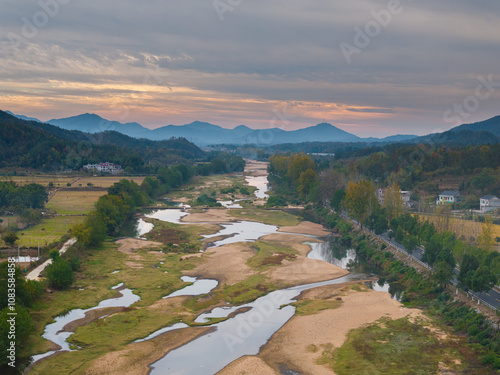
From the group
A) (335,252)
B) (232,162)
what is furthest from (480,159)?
(232,162)

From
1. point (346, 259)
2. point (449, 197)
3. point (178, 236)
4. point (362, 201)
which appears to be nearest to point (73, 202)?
point (178, 236)

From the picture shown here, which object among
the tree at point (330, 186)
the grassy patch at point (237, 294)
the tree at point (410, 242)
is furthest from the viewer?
the tree at point (330, 186)

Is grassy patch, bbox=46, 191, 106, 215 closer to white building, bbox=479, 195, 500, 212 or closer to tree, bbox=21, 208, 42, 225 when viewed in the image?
tree, bbox=21, 208, 42, 225

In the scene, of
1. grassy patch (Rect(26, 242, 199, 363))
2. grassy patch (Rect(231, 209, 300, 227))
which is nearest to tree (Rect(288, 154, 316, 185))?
grassy patch (Rect(231, 209, 300, 227))

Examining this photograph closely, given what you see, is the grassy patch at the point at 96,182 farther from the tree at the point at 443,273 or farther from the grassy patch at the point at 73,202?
the tree at the point at 443,273

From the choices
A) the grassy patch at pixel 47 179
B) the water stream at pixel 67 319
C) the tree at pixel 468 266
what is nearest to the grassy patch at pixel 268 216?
the water stream at pixel 67 319

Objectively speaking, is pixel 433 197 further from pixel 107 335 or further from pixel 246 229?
pixel 107 335
